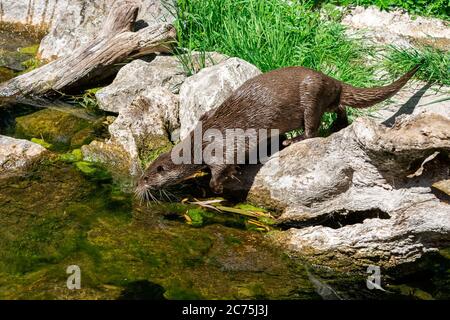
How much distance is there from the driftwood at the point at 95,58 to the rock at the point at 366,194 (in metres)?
2.11

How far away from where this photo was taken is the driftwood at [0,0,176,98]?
572 centimetres

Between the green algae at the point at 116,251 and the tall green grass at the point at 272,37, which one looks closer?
the green algae at the point at 116,251

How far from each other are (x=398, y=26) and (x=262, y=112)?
2.53 m

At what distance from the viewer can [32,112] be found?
5.50 meters

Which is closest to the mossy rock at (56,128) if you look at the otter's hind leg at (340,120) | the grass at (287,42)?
the grass at (287,42)

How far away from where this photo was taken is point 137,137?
4.77 m

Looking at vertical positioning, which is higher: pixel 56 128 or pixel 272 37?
pixel 272 37

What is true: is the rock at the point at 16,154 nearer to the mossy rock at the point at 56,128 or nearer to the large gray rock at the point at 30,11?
the mossy rock at the point at 56,128

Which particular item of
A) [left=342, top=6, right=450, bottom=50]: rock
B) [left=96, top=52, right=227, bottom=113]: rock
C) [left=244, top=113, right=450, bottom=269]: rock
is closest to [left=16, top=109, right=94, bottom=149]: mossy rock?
[left=96, top=52, right=227, bottom=113]: rock

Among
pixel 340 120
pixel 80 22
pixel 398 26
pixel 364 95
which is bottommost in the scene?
pixel 340 120

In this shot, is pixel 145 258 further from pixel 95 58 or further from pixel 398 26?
pixel 398 26

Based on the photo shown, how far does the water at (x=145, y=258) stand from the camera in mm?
3336

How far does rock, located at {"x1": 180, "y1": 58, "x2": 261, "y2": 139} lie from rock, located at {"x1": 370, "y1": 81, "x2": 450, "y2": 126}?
3.42ft

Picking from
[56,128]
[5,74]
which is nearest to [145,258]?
[56,128]
